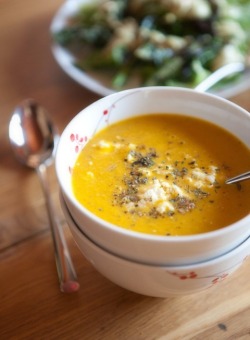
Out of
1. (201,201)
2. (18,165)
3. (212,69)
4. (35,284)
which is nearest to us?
(201,201)

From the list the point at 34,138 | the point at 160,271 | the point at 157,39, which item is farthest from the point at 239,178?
the point at 157,39

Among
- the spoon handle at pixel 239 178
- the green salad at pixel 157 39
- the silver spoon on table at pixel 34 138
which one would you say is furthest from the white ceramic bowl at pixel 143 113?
the green salad at pixel 157 39

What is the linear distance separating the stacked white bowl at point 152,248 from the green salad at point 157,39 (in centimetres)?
61

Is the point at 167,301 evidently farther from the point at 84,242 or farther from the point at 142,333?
the point at 84,242

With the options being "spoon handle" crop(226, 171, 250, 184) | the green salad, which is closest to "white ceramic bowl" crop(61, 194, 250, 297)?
"spoon handle" crop(226, 171, 250, 184)

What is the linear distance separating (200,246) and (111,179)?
0.84ft

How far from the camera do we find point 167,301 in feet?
2.93

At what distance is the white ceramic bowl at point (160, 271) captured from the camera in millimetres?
730

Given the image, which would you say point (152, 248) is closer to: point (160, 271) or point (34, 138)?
point (160, 271)

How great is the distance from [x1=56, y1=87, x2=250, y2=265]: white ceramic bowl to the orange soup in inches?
1.0

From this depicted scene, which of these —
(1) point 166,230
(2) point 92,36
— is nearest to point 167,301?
(1) point 166,230

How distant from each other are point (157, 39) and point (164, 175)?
2.86ft

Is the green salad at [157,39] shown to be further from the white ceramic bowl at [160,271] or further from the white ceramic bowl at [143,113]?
the white ceramic bowl at [160,271]

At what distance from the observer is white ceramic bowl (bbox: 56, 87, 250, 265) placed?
699 mm
